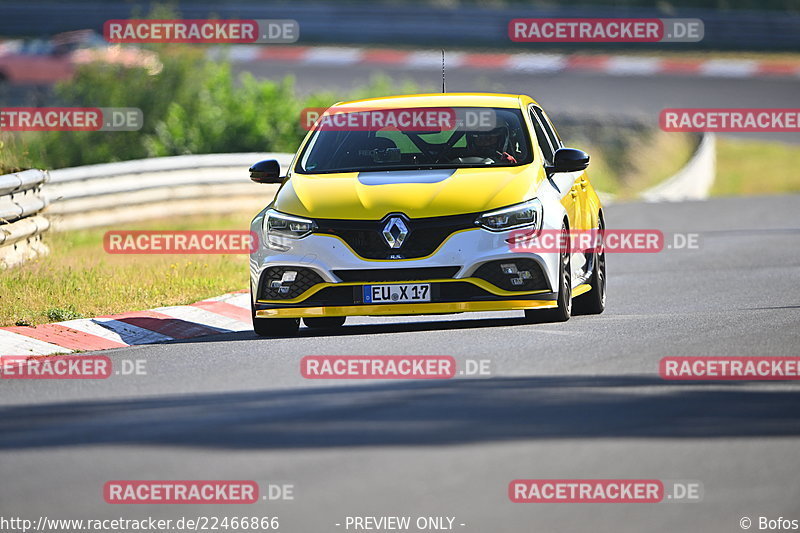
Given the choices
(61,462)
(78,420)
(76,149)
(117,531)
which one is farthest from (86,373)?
(76,149)

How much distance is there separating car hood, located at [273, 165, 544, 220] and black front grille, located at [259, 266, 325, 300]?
1.31ft

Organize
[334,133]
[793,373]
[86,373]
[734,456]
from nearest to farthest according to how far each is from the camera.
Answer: [734,456]
[793,373]
[86,373]
[334,133]

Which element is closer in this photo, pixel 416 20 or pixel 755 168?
pixel 755 168

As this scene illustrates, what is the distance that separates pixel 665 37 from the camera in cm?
3756

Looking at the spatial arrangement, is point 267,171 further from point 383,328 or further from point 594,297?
point 594,297

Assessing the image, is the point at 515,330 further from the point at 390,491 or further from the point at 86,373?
the point at 390,491

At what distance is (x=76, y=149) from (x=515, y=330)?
52.0ft

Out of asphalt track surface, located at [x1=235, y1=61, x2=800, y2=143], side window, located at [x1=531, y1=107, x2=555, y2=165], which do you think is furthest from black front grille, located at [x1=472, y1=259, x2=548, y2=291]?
asphalt track surface, located at [x1=235, y1=61, x2=800, y2=143]

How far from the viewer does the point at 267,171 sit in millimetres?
11375

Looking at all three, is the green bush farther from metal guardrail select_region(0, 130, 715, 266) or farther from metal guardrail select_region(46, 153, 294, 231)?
metal guardrail select_region(46, 153, 294, 231)

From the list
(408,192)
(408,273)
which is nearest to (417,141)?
(408,192)

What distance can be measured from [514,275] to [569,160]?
1.26m

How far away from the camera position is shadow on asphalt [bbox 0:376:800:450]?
6977 millimetres

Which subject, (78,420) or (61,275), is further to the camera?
(61,275)
